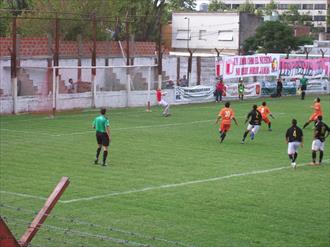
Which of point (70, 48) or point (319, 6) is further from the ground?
point (319, 6)

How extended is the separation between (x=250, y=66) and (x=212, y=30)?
28.4m

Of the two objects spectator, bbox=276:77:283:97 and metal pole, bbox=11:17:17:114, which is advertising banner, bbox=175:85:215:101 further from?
metal pole, bbox=11:17:17:114

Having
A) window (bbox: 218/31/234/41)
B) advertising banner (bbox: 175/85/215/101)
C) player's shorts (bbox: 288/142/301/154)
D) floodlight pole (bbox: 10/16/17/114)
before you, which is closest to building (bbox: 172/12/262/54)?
window (bbox: 218/31/234/41)

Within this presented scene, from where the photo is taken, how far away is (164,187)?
774 inches

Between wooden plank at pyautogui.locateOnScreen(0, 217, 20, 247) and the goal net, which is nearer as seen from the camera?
wooden plank at pyautogui.locateOnScreen(0, 217, 20, 247)

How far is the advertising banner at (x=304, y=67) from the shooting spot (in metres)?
57.9

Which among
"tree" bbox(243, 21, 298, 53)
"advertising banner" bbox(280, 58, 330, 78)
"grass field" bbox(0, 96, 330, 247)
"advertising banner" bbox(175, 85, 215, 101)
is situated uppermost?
"tree" bbox(243, 21, 298, 53)

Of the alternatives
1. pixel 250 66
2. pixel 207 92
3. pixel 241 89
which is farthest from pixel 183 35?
pixel 207 92

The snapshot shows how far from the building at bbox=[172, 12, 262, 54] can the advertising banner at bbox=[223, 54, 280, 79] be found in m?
23.1

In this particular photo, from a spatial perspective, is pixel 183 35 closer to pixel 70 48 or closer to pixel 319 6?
pixel 70 48

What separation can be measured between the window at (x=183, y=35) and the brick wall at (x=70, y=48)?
29338mm

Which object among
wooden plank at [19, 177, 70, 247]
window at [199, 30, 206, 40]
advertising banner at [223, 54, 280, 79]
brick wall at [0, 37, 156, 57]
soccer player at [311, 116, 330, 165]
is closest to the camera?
wooden plank at [19, 177, 70, 247]

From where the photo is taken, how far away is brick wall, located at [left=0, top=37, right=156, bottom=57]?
4197 centimetres

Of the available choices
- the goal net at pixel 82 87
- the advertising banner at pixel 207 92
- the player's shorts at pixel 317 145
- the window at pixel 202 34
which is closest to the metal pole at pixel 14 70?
the goal net at pixel 82 87
